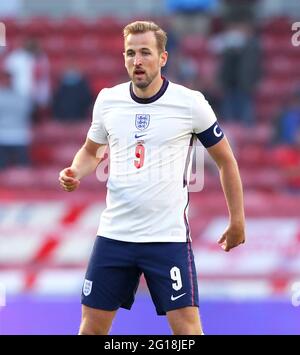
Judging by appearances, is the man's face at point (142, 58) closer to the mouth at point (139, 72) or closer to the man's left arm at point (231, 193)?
the mouth at point (139, 72)

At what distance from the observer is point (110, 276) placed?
709 centimetres

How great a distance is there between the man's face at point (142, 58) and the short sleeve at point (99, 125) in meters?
0.29

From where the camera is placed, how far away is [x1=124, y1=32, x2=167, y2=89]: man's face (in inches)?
273

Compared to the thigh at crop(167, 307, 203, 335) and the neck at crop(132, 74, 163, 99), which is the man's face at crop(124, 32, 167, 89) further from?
the thigh at crop(167, 307, 203, 335)

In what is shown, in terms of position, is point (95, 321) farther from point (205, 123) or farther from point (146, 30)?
point (146, 30)

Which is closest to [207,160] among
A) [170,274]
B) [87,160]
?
[87,160]

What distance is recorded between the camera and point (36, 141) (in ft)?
50.0

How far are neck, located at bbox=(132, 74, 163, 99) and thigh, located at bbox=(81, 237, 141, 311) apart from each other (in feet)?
2.63

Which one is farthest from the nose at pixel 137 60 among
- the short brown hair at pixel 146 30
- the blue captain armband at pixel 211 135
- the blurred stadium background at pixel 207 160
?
the blurred stadium background at pixel 207 160

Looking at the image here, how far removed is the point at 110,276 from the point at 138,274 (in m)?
0.16

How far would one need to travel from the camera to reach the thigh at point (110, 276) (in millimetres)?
7066

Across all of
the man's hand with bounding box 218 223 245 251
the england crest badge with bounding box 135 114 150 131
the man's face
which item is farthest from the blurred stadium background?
the man's face

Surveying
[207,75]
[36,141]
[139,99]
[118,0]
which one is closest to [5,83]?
[36,141]

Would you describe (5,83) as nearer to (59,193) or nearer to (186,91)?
(59,193)
